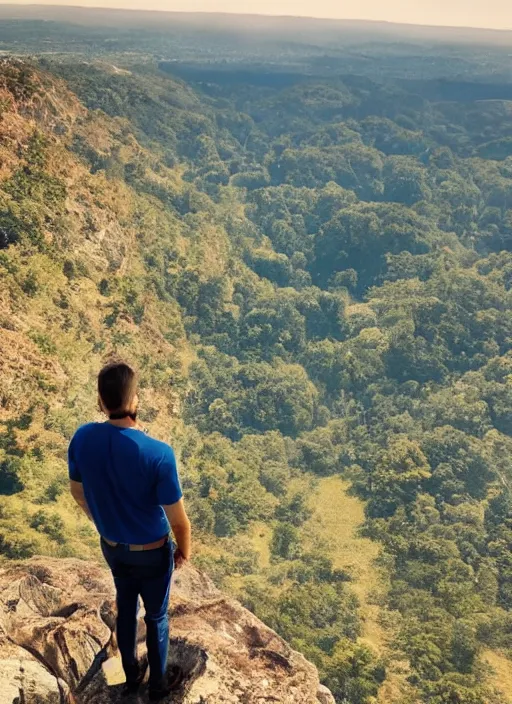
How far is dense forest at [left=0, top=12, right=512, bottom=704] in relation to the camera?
30.5 meters

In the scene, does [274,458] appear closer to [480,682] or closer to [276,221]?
[480,682]

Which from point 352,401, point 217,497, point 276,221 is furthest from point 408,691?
point 276,221

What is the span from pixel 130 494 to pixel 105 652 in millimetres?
3663

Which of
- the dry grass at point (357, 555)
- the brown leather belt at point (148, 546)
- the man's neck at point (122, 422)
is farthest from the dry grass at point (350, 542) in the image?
the man's neck at point (122, 422)

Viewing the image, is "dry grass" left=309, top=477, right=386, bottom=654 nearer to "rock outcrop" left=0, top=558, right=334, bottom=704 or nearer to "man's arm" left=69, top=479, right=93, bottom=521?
"rock outcrop" left=0, top=558, right=334, bottom=704

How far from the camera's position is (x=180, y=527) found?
546 centimetres

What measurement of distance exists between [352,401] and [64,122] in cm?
4019

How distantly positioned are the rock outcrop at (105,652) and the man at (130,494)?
1660 millimetres

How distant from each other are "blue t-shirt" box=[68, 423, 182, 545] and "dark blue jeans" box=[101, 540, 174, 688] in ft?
0.75

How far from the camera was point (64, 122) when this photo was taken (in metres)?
54.8

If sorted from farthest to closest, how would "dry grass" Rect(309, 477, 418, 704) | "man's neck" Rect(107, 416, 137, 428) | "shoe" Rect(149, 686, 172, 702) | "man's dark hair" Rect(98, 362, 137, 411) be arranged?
"dry grass" Rect(309, 477, 418, 704) → "shoe" Rect(149, 686, 172, 702) → "man's neck" Rect(107, 416, 137, 428) → "man's dark hair" Rect(98, 362, 137, 411)

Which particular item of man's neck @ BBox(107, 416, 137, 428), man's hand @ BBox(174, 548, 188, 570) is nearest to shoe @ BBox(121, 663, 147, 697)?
man's hand @ BBox(174, 548, 188, 570)

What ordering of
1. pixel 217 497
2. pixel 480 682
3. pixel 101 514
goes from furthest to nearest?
pixel 217 497 → pixel 480 682 → pixel 101 514

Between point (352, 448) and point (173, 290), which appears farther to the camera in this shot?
point (173, 290)
